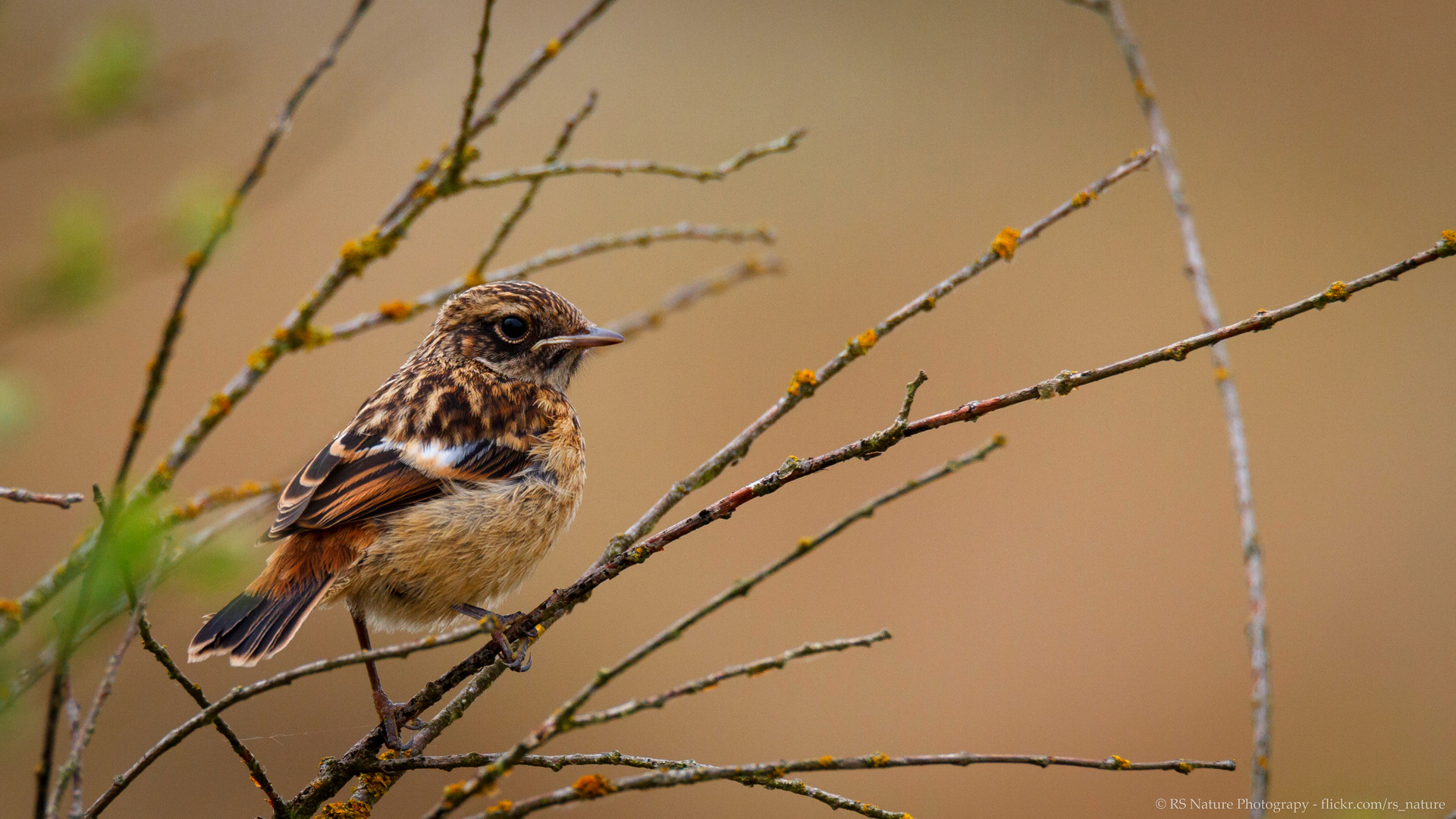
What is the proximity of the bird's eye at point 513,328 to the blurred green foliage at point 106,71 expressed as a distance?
1.99 metres

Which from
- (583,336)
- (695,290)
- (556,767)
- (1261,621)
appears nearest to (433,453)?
(583,336)

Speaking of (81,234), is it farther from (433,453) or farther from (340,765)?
(433,453)

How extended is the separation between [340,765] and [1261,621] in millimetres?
1961

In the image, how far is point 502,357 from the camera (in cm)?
415

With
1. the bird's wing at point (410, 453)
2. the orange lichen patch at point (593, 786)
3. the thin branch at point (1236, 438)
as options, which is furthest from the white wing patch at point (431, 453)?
the thin branch at point (1236, 438)

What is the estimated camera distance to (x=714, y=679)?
1732 millimetres

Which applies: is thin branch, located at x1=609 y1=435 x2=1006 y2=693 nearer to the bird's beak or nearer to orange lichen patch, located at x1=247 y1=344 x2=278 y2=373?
orange lichen patch, located at x1=247 y1=344 x2=278 y2=373

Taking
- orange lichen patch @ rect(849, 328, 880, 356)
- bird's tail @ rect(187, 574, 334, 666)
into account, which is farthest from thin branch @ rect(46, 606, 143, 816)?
orange lichen patch @ rect(849, 328, 880, 356)

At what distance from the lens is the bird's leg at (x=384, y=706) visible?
245 cm

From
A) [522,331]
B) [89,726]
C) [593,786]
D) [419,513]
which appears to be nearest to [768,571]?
[593,786]

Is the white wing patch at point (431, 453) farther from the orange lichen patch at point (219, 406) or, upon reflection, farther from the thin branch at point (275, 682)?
the thin branch at point (275, 682)

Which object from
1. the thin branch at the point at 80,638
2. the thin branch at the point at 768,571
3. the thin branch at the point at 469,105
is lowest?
the thin branch at the point at 768,571

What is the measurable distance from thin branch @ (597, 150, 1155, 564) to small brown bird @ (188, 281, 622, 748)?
624mm

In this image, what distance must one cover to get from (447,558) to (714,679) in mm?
1682
